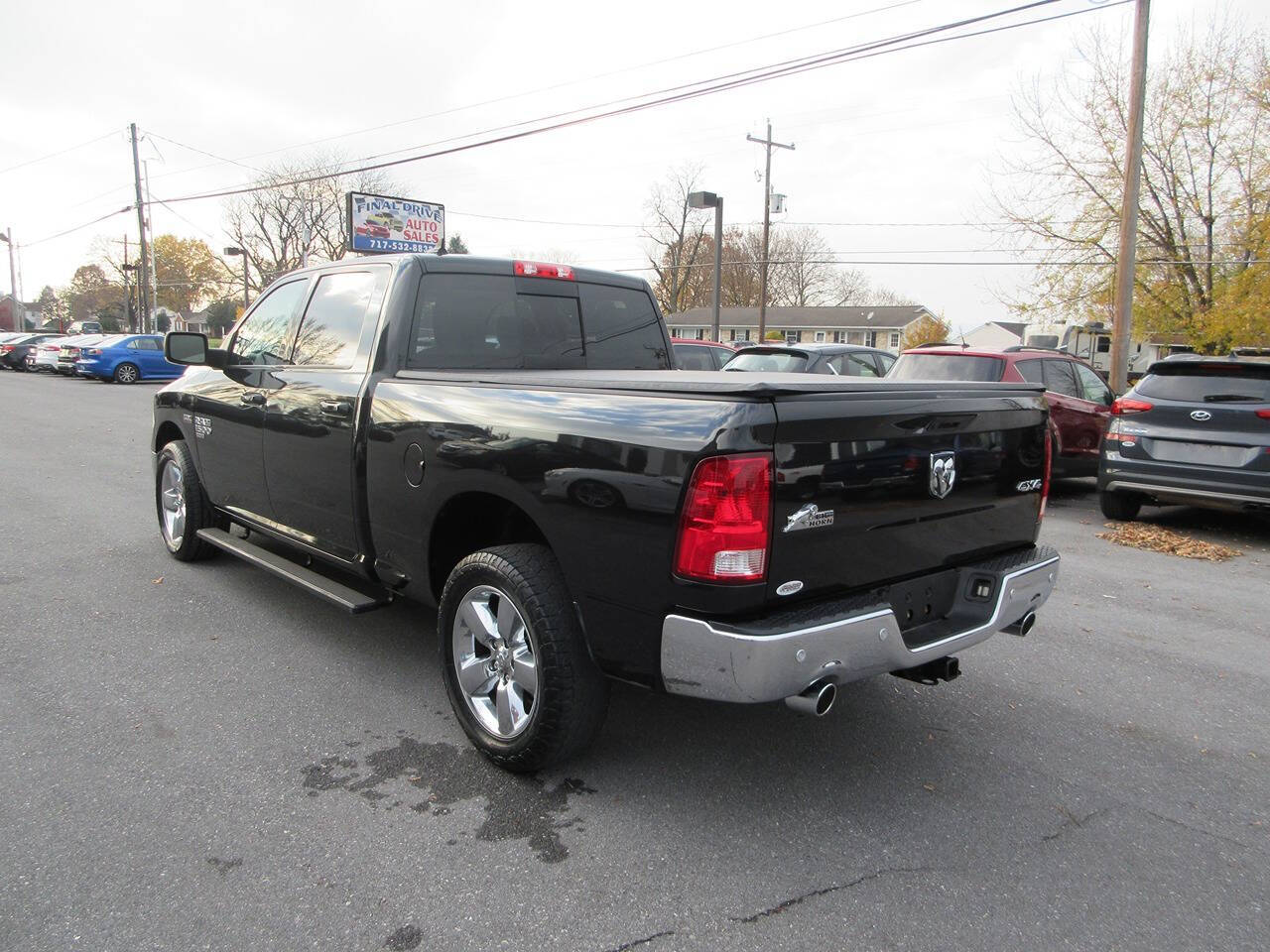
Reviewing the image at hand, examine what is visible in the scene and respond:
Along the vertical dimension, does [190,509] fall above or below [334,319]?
below

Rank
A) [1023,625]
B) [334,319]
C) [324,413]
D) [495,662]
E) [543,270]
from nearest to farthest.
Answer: [495,662], [1023,625], [324,413], [334,319], [543,270]

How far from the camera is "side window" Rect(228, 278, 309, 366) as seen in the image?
478 centimetres

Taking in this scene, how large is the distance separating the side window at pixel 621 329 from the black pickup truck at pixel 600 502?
0.12 feet

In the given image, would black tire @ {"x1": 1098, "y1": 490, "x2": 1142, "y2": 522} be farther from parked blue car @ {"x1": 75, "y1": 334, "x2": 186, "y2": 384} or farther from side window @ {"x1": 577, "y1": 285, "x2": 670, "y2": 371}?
parked blue car @ {"x1": 75, "y1": 334, "x2": 186, "y2": 384}

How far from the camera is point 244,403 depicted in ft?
15.6

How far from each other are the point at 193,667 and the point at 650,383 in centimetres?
282

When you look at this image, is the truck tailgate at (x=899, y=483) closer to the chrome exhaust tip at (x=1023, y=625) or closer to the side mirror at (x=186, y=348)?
the chrome exhaust tip at (x=1023, y=625)

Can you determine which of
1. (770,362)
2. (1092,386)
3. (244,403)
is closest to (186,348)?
(244,403)

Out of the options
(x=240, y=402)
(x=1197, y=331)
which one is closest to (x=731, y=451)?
(x=240, y=402)

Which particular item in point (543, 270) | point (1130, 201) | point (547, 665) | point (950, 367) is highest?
point (1130, 201)

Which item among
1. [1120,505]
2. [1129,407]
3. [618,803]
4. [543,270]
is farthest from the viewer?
[1120,505]

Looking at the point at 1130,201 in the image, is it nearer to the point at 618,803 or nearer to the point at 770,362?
the point at 770,362

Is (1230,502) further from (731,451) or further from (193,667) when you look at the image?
(193,667)

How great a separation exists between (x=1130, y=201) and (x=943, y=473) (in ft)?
40.0
